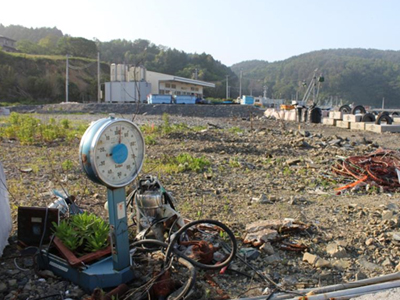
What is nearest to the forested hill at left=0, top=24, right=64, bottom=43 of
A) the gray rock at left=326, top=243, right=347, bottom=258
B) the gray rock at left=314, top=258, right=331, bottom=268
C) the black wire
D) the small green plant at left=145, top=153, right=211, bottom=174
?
the small green plant at left=145, top=153, right=211, bottom=174

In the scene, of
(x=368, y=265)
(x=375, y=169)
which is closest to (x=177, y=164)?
(x=375, y=169)

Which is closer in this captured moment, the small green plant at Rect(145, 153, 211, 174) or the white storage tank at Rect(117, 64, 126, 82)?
the small green plant at Rect(145, 153, 211, 174)

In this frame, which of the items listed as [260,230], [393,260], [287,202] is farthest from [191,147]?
[393,260]

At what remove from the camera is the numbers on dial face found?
103 inches

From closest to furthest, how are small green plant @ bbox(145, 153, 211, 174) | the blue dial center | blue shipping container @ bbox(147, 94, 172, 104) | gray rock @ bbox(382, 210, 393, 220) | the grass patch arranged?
the blue dial center
gray rock @ bbox(382, 210, 393, 220)
small green plant @ bbox(145, 153, 211, 174)
the grass patch
blue shipping container @ bbox(147, 94, 172, 104)

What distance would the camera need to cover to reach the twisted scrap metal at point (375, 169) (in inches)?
252

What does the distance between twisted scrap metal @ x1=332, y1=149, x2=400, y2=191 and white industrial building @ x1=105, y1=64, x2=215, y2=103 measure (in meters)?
22.3

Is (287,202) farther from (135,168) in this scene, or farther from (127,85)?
(127,85)

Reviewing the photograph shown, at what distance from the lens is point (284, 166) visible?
818 cm

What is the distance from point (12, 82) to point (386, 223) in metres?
58.8

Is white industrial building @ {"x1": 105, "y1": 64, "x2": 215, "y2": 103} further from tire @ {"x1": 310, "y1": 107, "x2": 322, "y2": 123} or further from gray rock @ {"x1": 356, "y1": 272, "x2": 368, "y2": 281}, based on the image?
gray rock @ {"x1": 356, "y1": 272, "x2": 368, "y2": 281}

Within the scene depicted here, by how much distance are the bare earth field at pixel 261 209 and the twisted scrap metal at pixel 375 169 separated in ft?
0.75

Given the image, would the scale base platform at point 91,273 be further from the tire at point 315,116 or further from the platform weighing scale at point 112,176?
the tire at point 315,116

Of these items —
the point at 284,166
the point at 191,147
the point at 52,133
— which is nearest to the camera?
the point at 284,166
